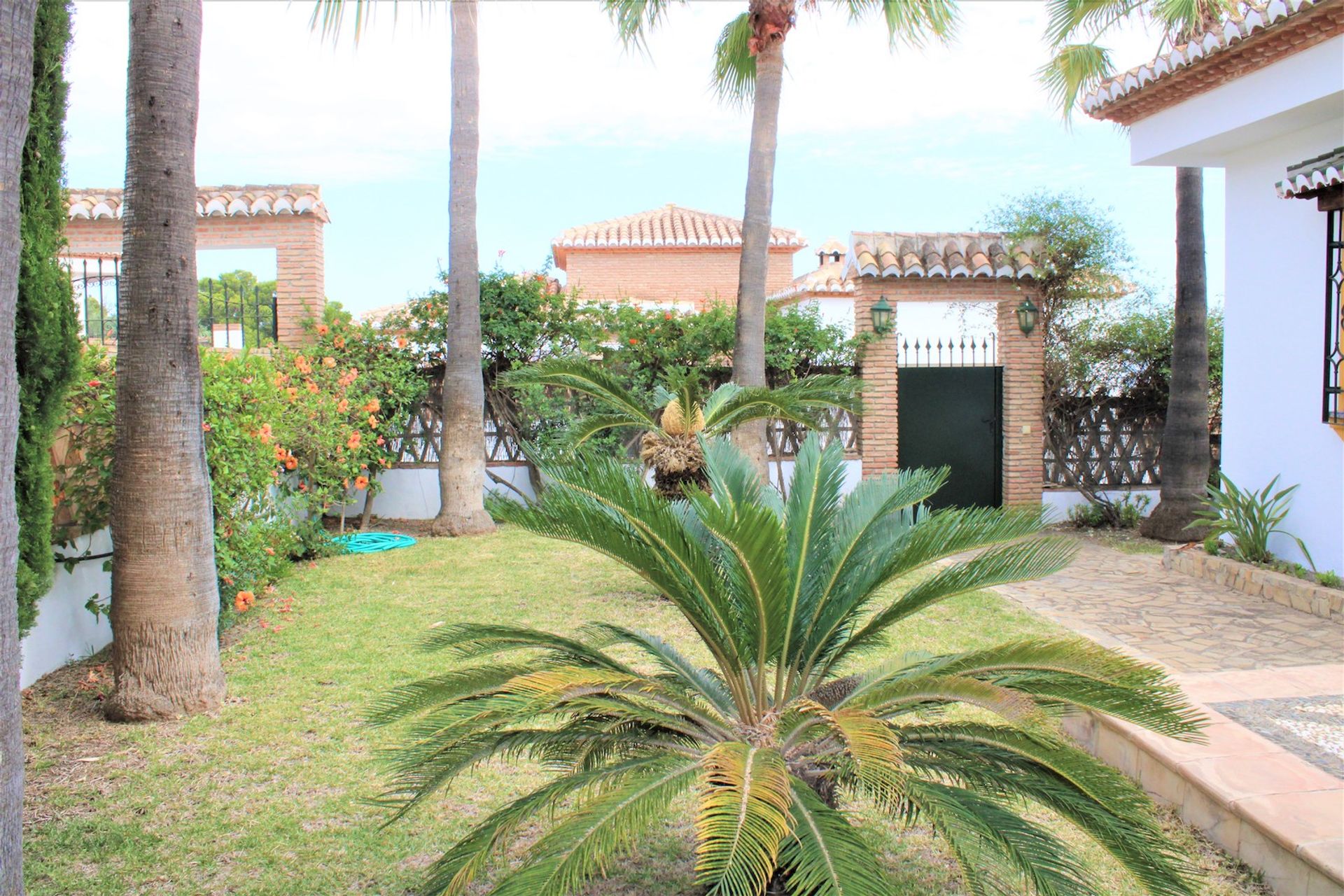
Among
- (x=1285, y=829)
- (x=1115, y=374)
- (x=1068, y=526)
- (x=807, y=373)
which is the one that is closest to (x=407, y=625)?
(x=1285, y=829)

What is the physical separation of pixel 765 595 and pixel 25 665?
191 inches

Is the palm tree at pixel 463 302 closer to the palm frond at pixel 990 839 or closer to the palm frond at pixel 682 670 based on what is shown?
the palm frond at pixel 682 670

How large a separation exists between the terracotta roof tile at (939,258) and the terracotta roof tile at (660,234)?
12164mm

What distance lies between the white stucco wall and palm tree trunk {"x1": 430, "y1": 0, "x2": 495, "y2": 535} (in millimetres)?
7361

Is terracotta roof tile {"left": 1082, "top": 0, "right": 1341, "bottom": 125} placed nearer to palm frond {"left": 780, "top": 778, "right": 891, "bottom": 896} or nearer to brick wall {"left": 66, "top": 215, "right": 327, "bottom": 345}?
palm frond {"left": 780, "top": 778, "right": 891, "bottom": 896}

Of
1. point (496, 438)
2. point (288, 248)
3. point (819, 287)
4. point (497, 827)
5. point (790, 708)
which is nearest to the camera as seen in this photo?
point (497, 827)

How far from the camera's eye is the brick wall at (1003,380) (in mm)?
11891

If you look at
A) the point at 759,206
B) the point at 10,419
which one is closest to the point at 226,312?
the point at 759,206

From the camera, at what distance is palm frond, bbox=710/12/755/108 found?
11.9 metres

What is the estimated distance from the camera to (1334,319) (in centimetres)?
749

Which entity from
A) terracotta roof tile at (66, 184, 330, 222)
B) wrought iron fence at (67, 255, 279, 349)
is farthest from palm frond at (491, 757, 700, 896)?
terracotta roof tile at (66, 184, 330, 222)

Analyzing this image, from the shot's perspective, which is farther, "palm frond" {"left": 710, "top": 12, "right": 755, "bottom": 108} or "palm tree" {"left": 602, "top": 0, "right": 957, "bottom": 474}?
"palm frond" {"left": 710, "top": 12, "right": 755, "bottom": 108}

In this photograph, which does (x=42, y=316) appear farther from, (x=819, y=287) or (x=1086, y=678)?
(x=819, y=287)

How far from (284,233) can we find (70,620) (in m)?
7.64
